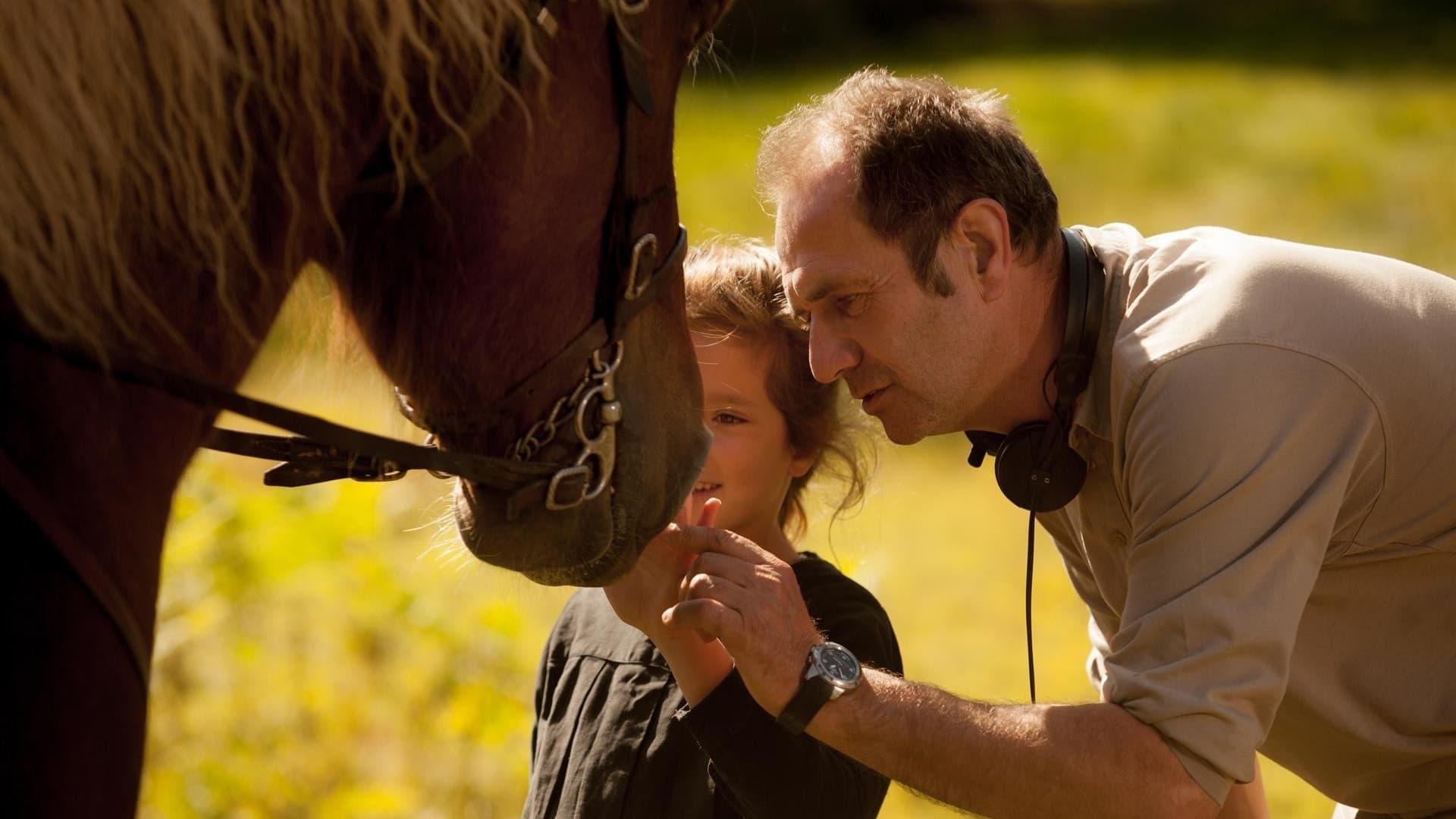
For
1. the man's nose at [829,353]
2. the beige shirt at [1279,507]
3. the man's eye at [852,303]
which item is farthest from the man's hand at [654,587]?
the beige shirt at [1279,507]

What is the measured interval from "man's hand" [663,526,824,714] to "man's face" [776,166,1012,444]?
0.41 m

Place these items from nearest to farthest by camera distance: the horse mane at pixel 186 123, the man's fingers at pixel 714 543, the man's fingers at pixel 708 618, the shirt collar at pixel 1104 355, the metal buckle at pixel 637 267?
the horse mane at pixel 186 123, the metal buckle at pixel 637 267, the man's fingers at pixel 708 618, the man's fingers at pixel 714 543, the shirt collar at pixel 1104 355

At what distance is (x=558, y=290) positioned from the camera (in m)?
1.51

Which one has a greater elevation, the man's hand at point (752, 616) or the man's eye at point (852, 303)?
the man's eye at point (852, 303)

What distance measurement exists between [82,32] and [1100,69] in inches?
527

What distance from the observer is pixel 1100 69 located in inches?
533

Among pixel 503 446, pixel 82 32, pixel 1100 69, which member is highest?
pixel 82 32

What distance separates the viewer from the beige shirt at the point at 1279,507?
1.91 meters

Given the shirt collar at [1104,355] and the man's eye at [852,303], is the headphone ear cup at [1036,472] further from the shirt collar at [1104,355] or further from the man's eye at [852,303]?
the man's eye at [852,303]

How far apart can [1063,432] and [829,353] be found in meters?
0.40

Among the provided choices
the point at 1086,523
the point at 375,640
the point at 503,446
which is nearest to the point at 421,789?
the point at 375,640

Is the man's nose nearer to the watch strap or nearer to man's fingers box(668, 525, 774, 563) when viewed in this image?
man's fingers box(668, 525, 774, 563)

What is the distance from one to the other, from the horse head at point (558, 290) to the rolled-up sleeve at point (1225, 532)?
74 cm

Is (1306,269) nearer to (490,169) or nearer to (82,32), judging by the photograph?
(490,169)
